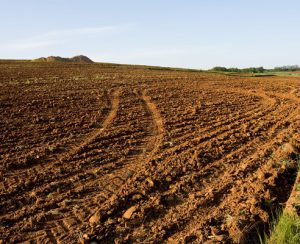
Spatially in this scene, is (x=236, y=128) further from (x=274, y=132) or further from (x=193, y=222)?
(x=193, y=222)

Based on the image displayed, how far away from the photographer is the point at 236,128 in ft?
30.0

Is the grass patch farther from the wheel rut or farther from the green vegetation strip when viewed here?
the wheel rut

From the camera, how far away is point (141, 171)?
628cm

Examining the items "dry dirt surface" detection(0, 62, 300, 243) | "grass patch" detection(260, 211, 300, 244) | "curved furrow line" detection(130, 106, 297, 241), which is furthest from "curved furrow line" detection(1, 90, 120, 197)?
"grass patch" detection(260, 211, 300, 244)

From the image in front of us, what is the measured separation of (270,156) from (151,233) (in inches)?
133

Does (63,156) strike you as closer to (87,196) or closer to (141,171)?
(141,171)

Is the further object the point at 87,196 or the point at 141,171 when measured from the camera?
the point at 141,171

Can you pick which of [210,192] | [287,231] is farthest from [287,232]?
[210,192]

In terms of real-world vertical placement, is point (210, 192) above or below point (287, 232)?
below

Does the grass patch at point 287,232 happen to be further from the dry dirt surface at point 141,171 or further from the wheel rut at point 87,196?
the wheel rut at point 87,196

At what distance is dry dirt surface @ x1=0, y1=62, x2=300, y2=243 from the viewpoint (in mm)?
4617

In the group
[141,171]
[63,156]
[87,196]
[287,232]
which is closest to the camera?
[287,232]

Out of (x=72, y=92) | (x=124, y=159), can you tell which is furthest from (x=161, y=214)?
(x=72, y=92)

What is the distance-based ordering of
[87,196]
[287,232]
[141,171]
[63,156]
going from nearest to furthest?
[287,232]
[87,196]
[141,171]
[63,156]
